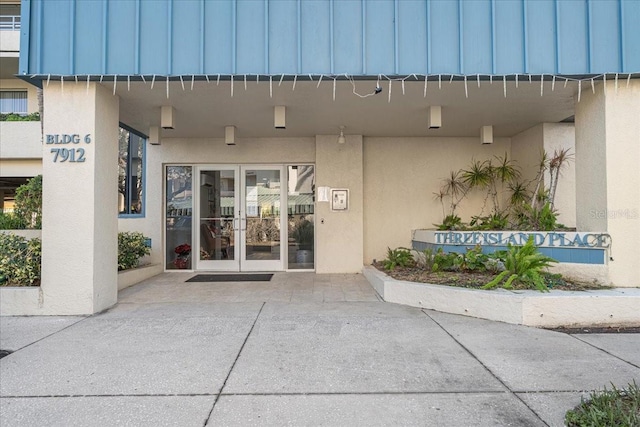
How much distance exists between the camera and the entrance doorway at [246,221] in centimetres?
923

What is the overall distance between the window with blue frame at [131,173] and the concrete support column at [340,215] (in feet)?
14.0

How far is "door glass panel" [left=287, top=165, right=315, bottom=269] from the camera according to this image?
9250mm

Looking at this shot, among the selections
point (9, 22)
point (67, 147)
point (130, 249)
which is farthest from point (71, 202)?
point (9, 22)

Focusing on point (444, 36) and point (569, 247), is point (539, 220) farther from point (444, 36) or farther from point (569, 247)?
point (444, 36)

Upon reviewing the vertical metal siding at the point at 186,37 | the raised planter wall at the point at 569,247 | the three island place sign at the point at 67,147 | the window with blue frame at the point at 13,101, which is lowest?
the raised planter wall at the point at 569,247

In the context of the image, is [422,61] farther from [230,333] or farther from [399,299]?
[230,333]

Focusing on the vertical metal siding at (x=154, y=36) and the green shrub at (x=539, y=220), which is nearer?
the vertical metal siding at (x=154, y=36)

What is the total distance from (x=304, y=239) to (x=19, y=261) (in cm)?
536

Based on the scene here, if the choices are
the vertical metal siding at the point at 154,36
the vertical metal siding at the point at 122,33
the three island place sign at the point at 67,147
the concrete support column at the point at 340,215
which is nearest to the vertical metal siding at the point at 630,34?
the concrete support column at the point at 340,215

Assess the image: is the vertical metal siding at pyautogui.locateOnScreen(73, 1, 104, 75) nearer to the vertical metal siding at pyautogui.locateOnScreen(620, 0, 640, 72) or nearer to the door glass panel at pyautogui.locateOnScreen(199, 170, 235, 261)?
the door glass panel at pyautogui.locateOnScreen(199, 170, 235, 261)

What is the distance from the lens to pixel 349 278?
823 centimetres

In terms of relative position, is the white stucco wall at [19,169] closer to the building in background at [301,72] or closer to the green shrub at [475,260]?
the building in background at [301,72]

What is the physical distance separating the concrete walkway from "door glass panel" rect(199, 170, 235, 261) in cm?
348

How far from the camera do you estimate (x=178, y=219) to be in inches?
366
